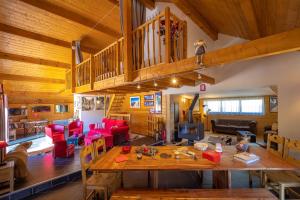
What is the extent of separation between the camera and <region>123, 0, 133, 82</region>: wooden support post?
3.24m

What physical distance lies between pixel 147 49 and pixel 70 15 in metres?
3.18

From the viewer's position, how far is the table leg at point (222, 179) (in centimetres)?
221

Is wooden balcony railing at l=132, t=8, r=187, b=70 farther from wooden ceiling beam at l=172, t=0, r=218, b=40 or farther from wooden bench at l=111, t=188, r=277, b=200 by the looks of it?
wooden bench at l=111, t=188, r=277, b=200

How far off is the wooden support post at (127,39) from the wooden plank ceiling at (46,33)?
6.29ft

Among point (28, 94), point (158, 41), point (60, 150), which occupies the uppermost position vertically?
point (158, 41)

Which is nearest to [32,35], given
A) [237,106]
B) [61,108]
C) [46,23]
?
[46,23]

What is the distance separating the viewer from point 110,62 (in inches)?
161

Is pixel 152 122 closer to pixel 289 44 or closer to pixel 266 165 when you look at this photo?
pixel 266 165

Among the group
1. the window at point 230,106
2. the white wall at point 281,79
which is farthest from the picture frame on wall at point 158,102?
the window at point 230,106

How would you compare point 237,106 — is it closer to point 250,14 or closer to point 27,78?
point 250,14

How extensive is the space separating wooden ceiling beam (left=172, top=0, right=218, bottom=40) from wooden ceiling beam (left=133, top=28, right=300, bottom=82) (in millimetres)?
1529

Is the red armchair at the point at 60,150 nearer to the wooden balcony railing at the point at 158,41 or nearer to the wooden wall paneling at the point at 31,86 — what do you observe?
the wooden balcony railing at the point at 158,41

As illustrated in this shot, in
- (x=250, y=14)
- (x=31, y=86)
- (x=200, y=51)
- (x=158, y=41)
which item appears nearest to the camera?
(x=200, y=51)

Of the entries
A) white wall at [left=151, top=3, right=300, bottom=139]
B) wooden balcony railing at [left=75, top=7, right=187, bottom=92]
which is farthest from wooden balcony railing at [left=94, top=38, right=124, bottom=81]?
white wall at [left=151, top=3, right=300, bottom=139]
